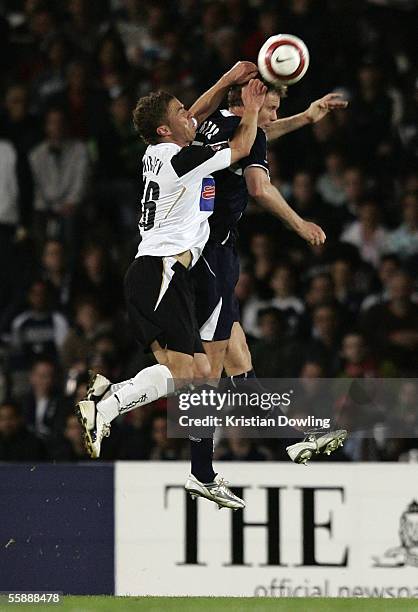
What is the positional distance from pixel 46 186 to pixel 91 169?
0.41 meters

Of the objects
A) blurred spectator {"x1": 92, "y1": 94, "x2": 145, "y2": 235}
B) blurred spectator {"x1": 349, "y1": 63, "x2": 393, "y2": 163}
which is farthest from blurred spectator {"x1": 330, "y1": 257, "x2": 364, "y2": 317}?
blurred spectator {"x1": 92, "y1": 94, "x2": 145, "y2": 235}

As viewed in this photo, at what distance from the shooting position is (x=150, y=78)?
13867 mm

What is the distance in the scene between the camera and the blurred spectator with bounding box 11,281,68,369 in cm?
1272

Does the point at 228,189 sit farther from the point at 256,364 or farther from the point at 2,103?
the point at 2,103

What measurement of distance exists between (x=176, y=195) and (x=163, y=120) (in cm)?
42

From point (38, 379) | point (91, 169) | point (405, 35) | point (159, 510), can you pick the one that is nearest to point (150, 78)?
point (91, 169)

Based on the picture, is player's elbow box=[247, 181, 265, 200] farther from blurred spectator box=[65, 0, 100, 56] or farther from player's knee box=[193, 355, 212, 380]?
blurred spectator box=[65, 0, 100, 56]

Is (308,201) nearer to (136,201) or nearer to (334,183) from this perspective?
(334,183)

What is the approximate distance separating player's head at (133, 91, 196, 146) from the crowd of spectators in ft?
9.42

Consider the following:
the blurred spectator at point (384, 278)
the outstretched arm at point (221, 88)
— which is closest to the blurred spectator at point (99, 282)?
the blurred spectator at point (384, 278)

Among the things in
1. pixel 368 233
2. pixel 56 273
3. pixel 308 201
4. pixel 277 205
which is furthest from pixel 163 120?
pixel 56 273

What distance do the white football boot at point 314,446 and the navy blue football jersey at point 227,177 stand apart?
1228 mm

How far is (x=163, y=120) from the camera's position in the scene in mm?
8641

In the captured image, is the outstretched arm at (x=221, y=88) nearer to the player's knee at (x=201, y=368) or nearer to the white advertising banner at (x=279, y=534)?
the player's knee at (x=201, y=368)
